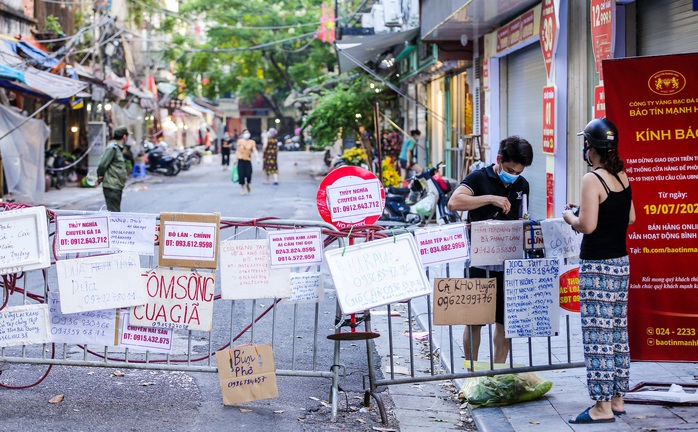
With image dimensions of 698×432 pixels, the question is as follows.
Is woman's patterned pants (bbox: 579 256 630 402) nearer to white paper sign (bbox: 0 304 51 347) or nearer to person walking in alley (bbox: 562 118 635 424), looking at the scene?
person walking in alley (bbox: 562 118 635 424)

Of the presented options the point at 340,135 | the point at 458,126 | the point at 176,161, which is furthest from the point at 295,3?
the point at 458,126

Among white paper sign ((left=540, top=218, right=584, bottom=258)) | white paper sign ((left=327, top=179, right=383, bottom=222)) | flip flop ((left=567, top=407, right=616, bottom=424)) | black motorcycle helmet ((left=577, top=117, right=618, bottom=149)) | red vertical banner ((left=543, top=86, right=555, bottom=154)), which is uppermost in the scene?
red vertical banner ((left=543, top=86, right=555, bottom=154))

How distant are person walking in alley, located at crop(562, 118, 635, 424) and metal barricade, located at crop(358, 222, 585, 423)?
1.87 feet

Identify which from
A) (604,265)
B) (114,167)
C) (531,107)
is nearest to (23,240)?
(604,265)

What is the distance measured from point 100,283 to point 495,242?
259 centimetres

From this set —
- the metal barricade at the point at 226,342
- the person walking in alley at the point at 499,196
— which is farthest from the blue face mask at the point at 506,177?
the metal barricade at the point at 226,342

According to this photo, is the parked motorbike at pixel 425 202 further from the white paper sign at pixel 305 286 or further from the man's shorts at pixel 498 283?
the white paper sign at pixel 305 286

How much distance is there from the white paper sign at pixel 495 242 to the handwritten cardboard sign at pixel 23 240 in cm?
280

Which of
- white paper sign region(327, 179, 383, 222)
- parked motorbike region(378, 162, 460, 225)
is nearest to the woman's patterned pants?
white paper sign region(327, 179, 383, 222)

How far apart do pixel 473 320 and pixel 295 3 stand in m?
42.6

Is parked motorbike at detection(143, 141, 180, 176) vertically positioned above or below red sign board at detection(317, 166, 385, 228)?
above

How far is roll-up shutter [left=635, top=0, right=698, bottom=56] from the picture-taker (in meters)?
8.03

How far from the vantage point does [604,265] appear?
17.4 ft

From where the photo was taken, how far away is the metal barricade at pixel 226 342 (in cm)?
602
